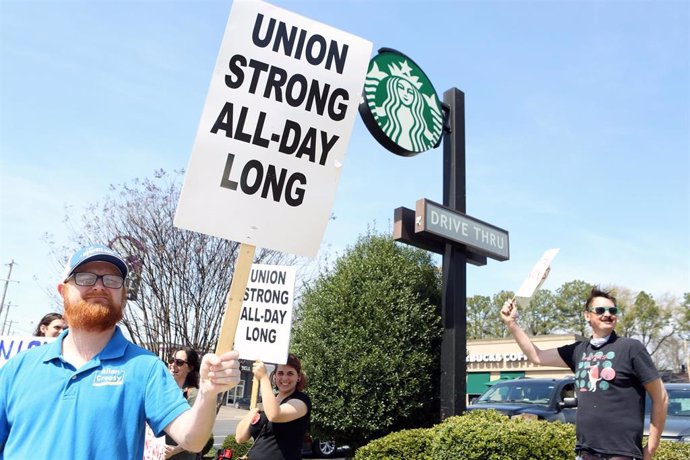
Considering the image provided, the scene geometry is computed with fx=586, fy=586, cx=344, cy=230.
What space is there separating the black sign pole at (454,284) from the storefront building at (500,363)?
105 ft

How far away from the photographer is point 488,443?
5992 millimetres

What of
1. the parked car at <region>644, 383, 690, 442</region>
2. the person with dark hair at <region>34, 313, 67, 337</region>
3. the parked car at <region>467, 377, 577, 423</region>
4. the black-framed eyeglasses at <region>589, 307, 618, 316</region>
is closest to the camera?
the black-framed eyeglasses at <region>589, 307, 618, 316</region>

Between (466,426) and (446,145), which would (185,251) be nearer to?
(446,145)

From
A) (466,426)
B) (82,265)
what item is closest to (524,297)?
(466,426)

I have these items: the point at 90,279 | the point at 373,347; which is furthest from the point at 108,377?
the point at 373,347

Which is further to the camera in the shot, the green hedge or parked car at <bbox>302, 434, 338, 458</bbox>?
parked car at <bbox>302, 434, 338, 458</bbox>

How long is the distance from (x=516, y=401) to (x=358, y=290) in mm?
3844

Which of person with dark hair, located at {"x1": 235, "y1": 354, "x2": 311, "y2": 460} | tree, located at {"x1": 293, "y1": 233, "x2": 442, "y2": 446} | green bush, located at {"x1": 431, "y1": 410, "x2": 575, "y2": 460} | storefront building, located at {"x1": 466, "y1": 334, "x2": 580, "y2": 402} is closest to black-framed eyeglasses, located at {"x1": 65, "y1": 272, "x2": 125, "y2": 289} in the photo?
person with dark hair, located at {"x1": 235, "y1": 354, "x2": 311, "y2": 460}

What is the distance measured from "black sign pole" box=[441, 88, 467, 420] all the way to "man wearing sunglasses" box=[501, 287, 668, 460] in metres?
3.85

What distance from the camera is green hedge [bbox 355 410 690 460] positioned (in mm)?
6008

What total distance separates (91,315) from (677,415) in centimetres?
900

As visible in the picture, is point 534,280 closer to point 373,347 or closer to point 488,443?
point 488,443

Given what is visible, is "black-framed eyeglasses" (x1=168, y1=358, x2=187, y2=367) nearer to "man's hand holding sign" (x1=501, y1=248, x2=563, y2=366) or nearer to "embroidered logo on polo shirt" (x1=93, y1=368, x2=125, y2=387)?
"man's hand holding sign" (x1=501, y1=248, x2=563, y2=366)

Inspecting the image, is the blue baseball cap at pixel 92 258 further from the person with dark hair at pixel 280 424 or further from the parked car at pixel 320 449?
the parked car at pixel 320 449
